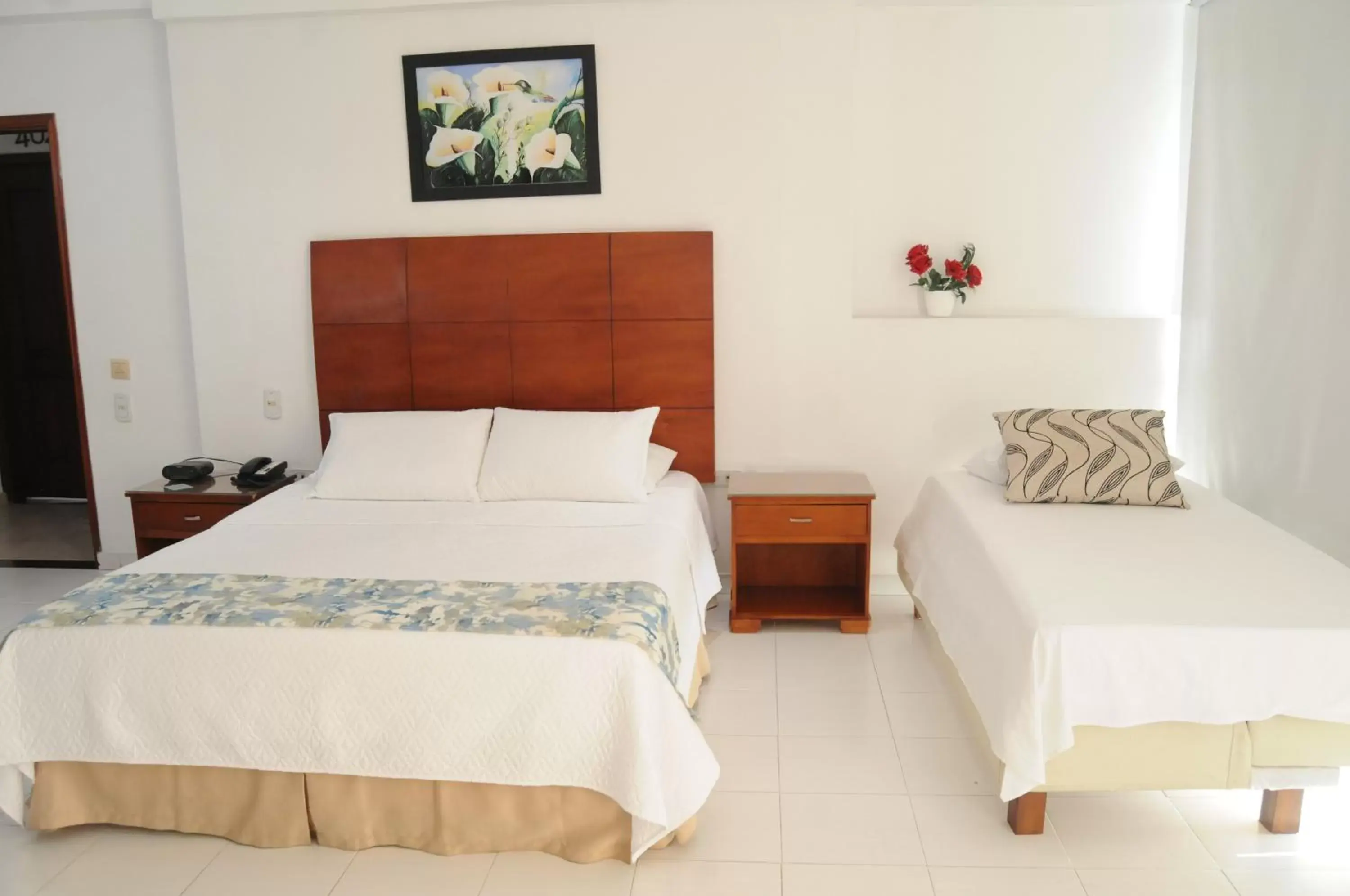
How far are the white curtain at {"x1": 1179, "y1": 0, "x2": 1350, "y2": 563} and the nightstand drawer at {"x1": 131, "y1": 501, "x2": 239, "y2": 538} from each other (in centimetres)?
353

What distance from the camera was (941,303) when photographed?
394 cm

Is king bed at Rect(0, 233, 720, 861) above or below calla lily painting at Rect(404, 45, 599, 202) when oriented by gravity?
below

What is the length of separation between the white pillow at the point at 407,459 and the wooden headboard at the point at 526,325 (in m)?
0.33

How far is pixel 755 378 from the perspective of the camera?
3.97 meters

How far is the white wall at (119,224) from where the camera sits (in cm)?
414

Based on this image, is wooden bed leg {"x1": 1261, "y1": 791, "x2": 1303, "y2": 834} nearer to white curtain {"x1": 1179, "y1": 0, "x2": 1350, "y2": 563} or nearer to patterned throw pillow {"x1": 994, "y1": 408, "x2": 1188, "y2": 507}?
white curtain {"x1": 1179, "y1": 0, "x2": 1350, "y2": 563}

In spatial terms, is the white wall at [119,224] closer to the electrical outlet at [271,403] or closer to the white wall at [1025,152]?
the electrical outlet at [271,403]

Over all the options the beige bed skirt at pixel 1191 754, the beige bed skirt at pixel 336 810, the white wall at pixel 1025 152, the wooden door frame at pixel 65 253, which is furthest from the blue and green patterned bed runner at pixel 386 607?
the white wall at pixel 1025 152

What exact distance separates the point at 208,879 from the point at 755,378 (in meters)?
2.52

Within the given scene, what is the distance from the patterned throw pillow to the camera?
3.22m

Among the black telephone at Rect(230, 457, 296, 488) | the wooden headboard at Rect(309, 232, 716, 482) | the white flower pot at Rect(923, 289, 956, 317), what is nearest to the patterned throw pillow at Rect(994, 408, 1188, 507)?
the white flower pot at Rect(923, 289, 956, 317)

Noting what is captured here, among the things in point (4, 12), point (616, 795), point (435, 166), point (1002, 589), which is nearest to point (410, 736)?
point (616, 795)

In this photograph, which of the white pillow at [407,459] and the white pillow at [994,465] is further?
the white pillow at [407,459]

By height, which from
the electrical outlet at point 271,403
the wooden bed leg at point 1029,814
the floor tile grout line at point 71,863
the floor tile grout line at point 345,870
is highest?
the electrical outlet at point 271,403
